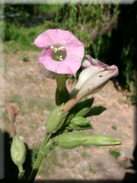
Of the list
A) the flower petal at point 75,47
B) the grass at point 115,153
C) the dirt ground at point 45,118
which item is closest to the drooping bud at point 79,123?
the flower petal at point 75,47

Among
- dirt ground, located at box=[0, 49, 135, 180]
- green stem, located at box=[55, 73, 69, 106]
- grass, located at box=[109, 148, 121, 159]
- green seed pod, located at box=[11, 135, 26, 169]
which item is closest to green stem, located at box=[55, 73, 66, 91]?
green stem, located at box=[55, 73, 69, 106]

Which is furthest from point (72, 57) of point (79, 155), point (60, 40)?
point (79, 155)

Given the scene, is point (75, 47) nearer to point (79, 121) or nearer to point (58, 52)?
point (58, 52)

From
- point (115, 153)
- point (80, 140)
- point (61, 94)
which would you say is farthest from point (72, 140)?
point (115, 153)

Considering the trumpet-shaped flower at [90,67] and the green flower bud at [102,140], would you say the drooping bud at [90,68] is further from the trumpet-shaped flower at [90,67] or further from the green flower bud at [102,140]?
the green flower bud at [102,140]

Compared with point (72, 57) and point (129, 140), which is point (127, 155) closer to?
point (129, 140)

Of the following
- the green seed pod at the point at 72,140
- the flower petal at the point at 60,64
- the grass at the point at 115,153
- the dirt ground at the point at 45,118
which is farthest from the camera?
the grass at the point at 115,153
